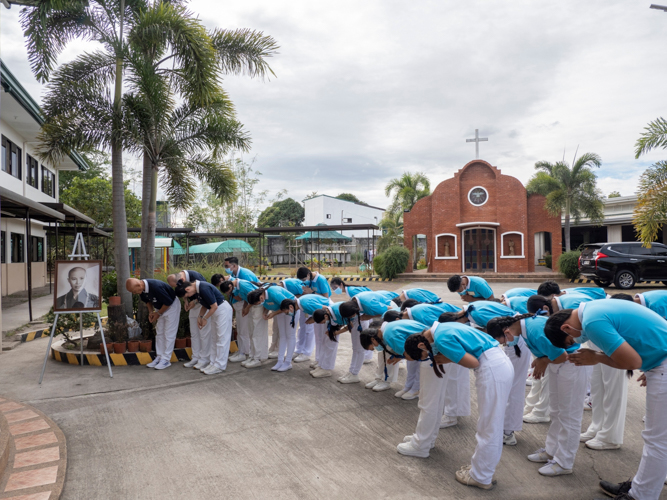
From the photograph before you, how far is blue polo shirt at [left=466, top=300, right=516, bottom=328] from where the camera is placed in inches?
182

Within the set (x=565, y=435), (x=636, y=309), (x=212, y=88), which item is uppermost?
(x=212, y=88)

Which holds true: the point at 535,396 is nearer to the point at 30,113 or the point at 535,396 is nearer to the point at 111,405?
the point at 111,405

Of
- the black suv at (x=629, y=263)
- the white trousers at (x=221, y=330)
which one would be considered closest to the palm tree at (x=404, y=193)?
the black suv at (x=629, y=263)

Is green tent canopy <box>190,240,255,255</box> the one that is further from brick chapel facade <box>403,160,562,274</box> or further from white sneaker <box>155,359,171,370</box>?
white sneaker <box>155,359,171,370</box>

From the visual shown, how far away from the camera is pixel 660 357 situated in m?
3.31

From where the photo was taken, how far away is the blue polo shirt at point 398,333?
441 cm

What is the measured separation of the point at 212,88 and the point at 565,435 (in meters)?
8.29

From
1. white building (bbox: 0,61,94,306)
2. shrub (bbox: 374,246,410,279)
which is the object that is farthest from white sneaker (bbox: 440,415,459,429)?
shrub (bbox: 374,246,410,279)

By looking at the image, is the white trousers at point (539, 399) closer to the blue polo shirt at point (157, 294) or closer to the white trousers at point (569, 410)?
the white trousers at point (569, 410)

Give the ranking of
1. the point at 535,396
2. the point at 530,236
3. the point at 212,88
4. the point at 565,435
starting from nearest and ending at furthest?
1. the point at 565,435
2. the point at 535,396
3. the point at 212,88
4. the point at 530,236

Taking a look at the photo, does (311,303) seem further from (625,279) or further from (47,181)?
(47,181)

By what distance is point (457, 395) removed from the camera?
17.0ft

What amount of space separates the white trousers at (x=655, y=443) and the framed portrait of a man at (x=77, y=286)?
708 cm

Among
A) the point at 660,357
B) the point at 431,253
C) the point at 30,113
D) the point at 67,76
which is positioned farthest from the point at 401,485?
the point at 431,253
